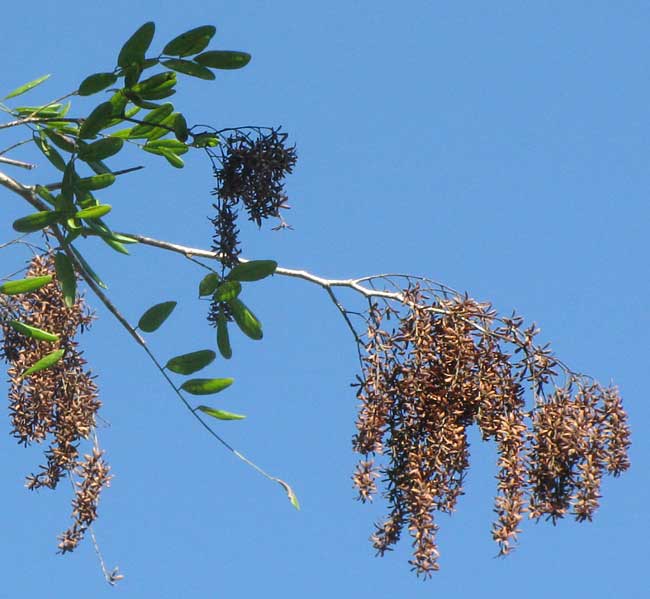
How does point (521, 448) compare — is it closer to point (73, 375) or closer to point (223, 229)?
point (223, 229)

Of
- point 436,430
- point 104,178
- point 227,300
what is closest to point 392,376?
point 436,430

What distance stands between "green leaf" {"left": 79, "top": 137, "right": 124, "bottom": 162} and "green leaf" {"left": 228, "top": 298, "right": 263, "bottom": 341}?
0.50 metres

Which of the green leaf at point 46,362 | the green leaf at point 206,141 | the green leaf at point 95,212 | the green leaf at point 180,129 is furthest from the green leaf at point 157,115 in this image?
the green leaf at point 46,362

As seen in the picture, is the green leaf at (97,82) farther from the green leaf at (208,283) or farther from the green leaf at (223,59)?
the green leaf at (208,283)

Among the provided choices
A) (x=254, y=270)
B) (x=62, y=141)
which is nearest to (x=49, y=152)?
(x=62, y=141)

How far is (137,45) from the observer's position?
15.0ft

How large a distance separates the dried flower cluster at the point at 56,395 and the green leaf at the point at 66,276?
0.26m

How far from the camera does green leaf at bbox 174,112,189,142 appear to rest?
15.6 feet

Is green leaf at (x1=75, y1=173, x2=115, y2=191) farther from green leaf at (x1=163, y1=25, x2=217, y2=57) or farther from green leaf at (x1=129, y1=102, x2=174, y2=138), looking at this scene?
green leaf at (x1=163, y1=25, x2=217, y2=57)

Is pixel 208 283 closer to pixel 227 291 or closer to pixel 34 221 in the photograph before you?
pixel 227 291

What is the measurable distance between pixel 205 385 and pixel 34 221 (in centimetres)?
62

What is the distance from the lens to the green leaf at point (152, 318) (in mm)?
4781

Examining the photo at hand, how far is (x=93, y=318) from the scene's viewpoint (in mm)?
5062

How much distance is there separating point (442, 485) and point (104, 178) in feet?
3.82
